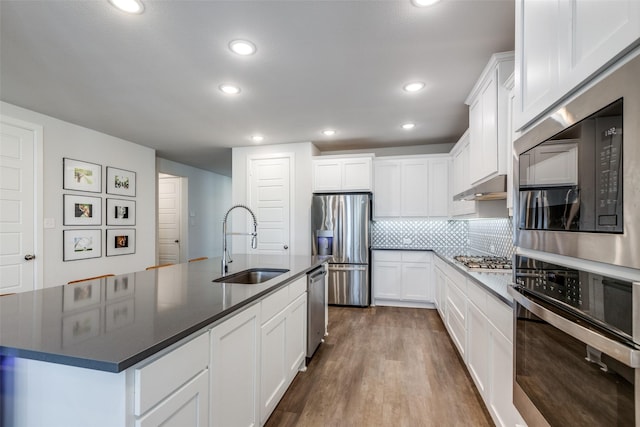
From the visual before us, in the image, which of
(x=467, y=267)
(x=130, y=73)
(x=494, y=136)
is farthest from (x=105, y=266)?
(x=494, y=136)

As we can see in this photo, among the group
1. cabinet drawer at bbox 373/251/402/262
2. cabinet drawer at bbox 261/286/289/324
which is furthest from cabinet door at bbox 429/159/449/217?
cabinet drawer at bbox 261/286/289/324

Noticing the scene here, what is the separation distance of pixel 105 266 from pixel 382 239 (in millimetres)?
4245

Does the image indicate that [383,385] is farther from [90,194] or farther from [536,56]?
[90,194]

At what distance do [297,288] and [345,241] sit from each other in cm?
225

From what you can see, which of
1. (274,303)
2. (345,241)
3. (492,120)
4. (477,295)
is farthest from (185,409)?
(345,241)

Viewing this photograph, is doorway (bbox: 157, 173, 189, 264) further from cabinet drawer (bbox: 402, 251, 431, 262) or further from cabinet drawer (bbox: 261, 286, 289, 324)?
cabinet drawer (bbox: 261, 286, 289, 324)

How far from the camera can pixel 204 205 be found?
7324mm

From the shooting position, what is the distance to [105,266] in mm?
4312

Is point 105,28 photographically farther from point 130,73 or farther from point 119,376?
point 119,376

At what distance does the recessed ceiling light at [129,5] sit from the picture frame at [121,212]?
11.3 feet

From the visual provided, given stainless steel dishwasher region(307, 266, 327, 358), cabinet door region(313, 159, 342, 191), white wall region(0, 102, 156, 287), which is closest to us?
stainless steel dishwasher region(307, 266, 327, 358)

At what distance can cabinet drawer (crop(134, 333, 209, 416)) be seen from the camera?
86 cm

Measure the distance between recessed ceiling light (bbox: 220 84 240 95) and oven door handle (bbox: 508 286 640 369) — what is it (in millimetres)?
2701

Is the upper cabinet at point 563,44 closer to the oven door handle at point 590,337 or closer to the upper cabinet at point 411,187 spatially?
the oven door handle at point 590,337
